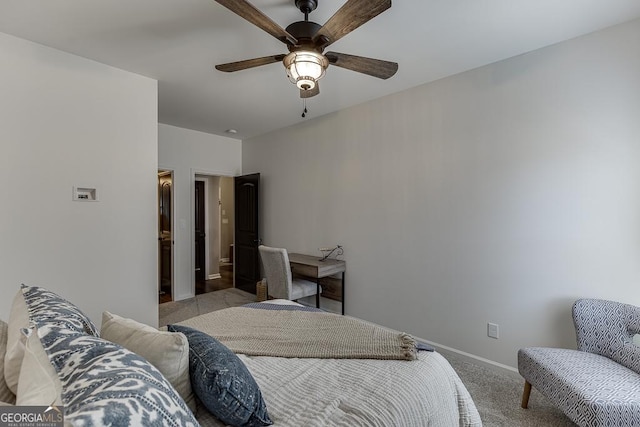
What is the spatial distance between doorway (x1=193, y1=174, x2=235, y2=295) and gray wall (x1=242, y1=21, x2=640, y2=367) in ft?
10.5

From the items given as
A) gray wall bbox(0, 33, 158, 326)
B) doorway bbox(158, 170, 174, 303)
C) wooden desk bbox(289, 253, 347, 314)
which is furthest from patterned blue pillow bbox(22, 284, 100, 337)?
doorway bbox(158, 170, 174, 303)

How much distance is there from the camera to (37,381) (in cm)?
65

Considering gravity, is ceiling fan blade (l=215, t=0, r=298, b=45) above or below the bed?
above

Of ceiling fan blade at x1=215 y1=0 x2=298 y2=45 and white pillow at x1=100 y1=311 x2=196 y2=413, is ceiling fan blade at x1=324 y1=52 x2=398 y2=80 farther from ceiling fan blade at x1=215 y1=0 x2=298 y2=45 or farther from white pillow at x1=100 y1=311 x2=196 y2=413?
white pillow at x1=100 y1=311 x2=196 y2=413

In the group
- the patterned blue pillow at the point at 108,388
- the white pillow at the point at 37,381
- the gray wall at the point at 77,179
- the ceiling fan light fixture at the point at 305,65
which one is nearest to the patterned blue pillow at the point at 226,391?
the patterned blue pillow at the point at 108,388

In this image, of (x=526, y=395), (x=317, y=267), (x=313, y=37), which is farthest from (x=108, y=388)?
(x=317, y=267)

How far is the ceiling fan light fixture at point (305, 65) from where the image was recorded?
1.64 m

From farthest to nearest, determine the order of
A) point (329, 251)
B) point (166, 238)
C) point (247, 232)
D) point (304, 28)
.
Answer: point (247, 232), point (166, 238), point (329, 251), point (304, 28)

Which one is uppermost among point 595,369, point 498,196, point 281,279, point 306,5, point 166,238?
point 306,5

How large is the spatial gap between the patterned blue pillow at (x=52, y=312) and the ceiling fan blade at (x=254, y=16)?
4.68 ft

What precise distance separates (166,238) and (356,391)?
181 inches

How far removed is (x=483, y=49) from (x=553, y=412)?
272 cm

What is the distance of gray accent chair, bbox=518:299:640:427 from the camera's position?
57.1 inches

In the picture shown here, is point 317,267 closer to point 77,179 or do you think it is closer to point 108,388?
point 77,179
